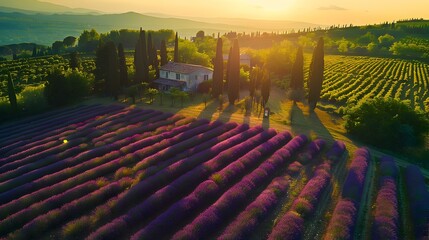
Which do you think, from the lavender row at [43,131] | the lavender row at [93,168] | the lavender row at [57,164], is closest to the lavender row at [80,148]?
the lavender row at [57,164]

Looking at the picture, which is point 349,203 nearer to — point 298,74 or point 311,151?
point 311,151

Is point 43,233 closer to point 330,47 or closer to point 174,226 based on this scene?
point 174,226

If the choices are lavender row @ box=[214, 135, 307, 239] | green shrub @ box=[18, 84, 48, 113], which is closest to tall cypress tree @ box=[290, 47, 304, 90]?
lavender row @ box=[214, 135, 307, 239]

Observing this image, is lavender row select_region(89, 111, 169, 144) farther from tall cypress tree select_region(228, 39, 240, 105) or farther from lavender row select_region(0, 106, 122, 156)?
tall cypress tree select_region(228, 39, 240, 105)

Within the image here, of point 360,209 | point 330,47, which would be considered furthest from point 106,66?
point 330,47

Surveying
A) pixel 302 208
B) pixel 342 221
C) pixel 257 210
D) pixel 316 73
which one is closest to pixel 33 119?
pixel 257 210
